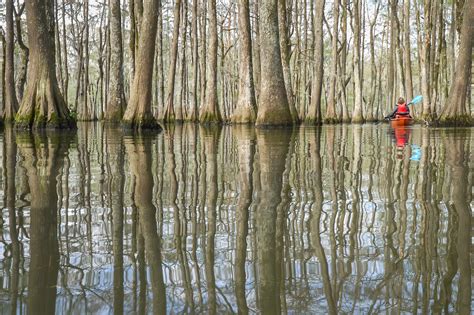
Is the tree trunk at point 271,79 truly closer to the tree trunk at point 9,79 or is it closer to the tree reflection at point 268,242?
the tree reflection at point 268,242

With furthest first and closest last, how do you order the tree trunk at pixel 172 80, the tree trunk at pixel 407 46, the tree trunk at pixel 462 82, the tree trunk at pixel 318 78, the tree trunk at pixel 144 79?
the tree trunk at pixel 407 46, the tree trunk at pixel 172 80, the tree trunk at pixel 318 78, the tree trunk at pixel 462 82, the tree trunk at pixel 144 79

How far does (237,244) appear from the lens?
1.54 metres

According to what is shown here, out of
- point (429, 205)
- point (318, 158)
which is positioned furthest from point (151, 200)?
point (318, 158)

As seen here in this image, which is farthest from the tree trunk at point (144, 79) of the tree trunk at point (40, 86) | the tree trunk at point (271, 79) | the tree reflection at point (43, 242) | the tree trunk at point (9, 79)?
the tree reflection at point (43, 242)

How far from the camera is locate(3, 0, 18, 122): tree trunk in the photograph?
14781 millimetres

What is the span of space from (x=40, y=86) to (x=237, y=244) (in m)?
8.92

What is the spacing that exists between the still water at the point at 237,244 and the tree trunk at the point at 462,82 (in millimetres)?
11026

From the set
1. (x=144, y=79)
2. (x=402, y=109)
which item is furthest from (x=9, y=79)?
(x=402, y=109)

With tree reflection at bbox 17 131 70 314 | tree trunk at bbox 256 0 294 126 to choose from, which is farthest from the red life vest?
tree reflection at bbox 17 131 70 314

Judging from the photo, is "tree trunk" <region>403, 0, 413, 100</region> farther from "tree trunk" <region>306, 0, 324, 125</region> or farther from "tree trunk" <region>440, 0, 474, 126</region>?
"tree trunk" <region>440, 0, 474, 126</region>

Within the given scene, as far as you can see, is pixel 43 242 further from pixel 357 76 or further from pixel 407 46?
pixel 357 76

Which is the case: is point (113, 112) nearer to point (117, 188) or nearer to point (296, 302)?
point (117, 188)

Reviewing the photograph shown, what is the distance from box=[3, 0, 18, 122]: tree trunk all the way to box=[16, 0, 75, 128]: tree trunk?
5.03 metres

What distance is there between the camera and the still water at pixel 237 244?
1.10 metres
